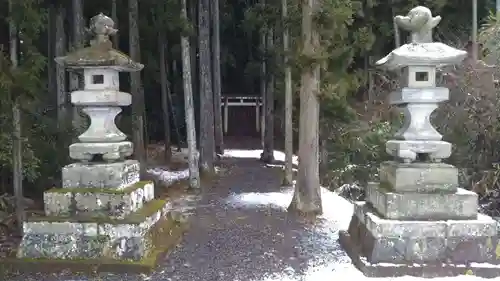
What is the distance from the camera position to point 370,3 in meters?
17.9

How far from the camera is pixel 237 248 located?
6582 mm

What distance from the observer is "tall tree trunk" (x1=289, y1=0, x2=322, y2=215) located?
8344 mm

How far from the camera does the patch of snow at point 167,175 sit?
13.7m

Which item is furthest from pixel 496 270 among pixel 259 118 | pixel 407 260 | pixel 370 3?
pixel 259 118

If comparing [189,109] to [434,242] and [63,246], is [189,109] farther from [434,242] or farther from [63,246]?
[434,242]

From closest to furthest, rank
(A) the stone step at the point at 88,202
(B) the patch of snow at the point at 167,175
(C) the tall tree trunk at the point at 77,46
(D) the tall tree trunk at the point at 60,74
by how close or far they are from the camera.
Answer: (A) the stone step at the point at 88,202, (C) the tall tree trunk at the point at 77,46, (D) the tall tree trunk at the point at 60,74, (B) the patch of snow at the point at 167,175

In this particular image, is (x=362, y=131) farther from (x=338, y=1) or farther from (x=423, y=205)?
(x=423, y=205)

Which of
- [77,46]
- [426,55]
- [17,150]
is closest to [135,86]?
[77,46]

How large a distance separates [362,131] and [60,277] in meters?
8.79

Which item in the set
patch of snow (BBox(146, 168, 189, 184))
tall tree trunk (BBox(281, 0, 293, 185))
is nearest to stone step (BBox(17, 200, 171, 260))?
tall tree trunk (BBox(281, 0, 293, 185))

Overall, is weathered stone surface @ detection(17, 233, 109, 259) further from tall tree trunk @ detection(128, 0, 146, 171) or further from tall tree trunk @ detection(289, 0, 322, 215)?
tall tree trunk @ detection(128, 0, 146, 171)

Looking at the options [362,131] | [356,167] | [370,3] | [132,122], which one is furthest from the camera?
[370,3]

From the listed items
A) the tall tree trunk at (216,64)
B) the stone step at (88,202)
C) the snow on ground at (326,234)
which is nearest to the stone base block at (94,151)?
the stone step at (88,202)

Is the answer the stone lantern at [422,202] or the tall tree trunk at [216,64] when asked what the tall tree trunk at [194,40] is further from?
the stone lantern at [422,202]
